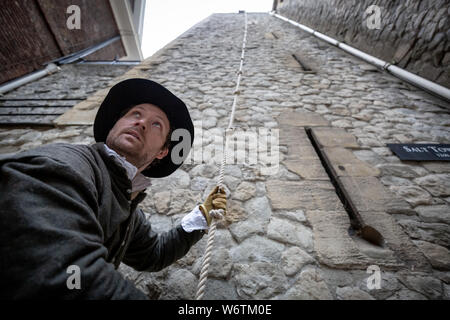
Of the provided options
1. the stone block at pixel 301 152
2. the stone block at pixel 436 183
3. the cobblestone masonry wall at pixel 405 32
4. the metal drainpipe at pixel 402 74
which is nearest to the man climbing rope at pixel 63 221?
the stone block at pixel 301 152

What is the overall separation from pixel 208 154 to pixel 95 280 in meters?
1.83

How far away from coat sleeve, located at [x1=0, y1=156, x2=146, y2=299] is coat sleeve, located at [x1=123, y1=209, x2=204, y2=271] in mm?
647

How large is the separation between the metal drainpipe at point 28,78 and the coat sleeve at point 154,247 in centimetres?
469

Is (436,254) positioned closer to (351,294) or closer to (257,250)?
(351,294)

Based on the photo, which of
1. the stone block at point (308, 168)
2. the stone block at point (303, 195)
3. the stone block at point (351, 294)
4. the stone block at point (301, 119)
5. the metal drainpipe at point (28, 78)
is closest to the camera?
the stone block at point (351, 294)

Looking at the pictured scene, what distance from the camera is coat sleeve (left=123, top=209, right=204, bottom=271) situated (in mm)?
1259

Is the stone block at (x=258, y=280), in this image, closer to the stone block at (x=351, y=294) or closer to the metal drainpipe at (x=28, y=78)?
the stone block at (x=351, y=294)

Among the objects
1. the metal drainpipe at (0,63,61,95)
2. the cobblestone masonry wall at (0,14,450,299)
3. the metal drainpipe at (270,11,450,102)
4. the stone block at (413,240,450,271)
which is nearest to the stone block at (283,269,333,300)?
the cobblestone masonry wall at (0,14,450,299)

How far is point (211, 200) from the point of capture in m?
1.51

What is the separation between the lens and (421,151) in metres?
2.21

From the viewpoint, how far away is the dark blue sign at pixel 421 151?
214cm

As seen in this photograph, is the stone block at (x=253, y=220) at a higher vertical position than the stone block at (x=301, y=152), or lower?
lower
